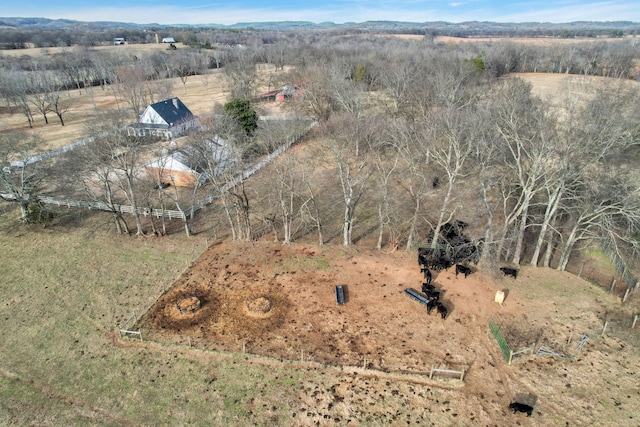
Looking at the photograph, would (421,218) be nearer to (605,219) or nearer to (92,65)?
(605,219)

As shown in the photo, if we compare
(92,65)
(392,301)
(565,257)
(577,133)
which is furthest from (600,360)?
(92,65)

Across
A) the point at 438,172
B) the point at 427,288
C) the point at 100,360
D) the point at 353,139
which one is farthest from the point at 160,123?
the point at 427,288

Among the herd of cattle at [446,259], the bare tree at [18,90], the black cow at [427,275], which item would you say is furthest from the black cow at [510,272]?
the bare tree at [18,90]

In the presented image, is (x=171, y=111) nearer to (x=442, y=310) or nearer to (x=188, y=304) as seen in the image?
(x=188, y=304)

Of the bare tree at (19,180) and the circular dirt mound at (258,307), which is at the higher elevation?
the bare tree at (19,180)

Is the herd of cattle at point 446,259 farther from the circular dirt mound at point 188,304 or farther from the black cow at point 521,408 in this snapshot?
the circular dirt mound at point 188,304
